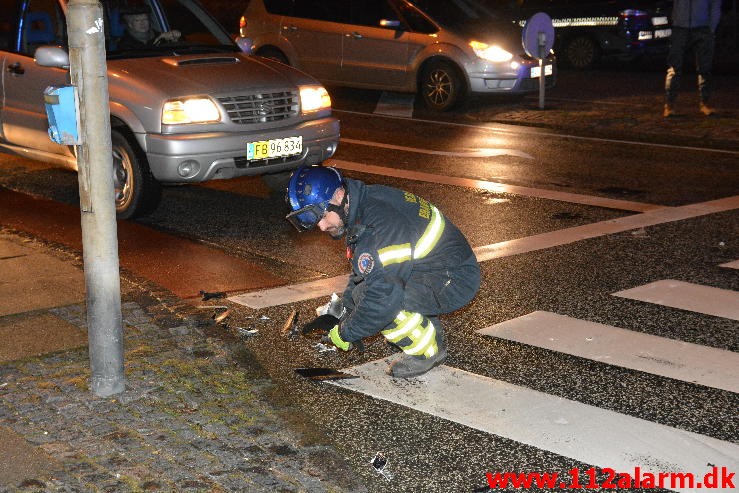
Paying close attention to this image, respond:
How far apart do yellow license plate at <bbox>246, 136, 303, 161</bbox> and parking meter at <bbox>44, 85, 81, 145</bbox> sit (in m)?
3.93

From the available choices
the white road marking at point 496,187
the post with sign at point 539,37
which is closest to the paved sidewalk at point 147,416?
the white road marking at point 496,187

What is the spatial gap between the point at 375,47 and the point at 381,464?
11828 millimetres

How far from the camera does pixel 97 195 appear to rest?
4906mm

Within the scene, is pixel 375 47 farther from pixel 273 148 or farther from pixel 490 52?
pixel 273 148

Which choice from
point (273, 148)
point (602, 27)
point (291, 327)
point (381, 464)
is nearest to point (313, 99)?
point (273, 148)

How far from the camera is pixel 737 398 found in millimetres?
5195

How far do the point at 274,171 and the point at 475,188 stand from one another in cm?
211

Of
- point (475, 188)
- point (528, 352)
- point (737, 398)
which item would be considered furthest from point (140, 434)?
point (475, 188)

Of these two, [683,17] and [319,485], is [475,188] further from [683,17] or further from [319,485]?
[319,485]

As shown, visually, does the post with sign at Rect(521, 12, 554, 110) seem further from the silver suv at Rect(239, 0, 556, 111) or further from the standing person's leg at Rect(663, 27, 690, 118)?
the standing person's leg at Rect(663, 27, 690, 118)

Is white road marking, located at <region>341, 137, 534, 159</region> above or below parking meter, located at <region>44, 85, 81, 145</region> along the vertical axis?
below

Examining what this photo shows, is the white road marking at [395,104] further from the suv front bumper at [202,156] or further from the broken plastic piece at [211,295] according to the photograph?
the broken plastic piece at [211,295]

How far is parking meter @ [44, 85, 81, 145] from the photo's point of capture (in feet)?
15.7

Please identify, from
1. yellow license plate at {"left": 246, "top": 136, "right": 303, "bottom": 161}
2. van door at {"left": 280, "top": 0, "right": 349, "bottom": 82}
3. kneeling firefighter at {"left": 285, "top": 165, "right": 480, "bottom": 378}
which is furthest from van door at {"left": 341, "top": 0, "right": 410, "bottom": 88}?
kneeling firefighter at {"left": 285, "top": 165, "right": 480, "bottom": 378}
